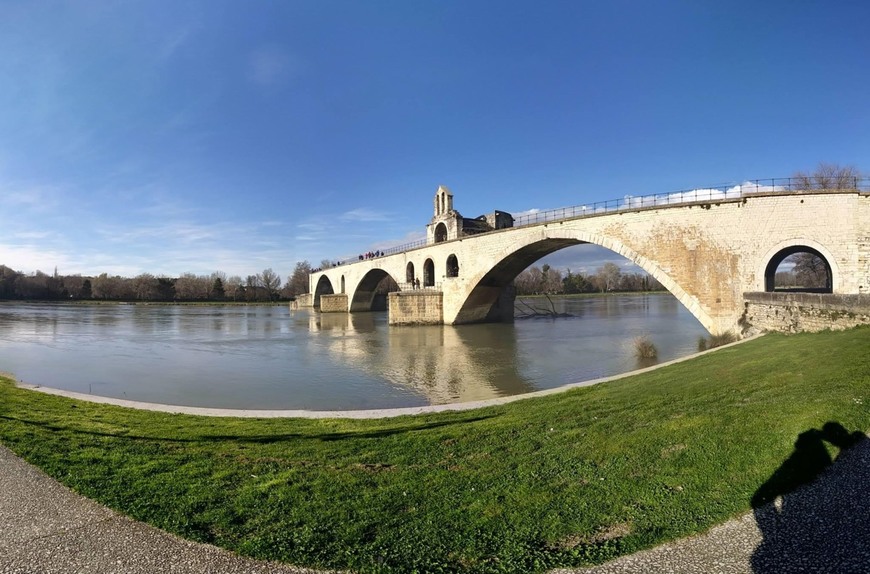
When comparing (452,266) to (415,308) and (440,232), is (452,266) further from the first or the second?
(440,232)

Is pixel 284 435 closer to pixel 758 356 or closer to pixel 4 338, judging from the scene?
pixel 758 356

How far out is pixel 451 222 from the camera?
138ft

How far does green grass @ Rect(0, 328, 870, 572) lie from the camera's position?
327 centimetres

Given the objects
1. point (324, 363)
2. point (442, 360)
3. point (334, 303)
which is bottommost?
point (442, 360)

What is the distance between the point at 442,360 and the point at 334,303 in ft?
146

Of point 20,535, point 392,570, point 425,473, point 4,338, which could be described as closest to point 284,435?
point 425,473

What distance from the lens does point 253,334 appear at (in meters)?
32.3

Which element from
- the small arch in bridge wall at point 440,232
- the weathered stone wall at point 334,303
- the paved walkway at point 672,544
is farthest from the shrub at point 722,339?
the weathered stone wall at point 334,303

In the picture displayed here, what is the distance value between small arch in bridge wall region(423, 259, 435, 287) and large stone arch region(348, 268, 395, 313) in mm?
14275

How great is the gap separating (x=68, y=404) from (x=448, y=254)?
30236 millimetres

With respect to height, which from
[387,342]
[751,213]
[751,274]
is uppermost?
[751,213]

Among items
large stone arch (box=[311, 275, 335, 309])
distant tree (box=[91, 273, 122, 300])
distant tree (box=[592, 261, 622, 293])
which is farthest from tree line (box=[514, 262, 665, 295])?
distant tree (box=[91, 273, 122, 300])

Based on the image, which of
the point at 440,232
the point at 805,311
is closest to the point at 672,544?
the point at 805,311

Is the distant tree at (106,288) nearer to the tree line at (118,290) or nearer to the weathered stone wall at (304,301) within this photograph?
the tree line at (118,290)
